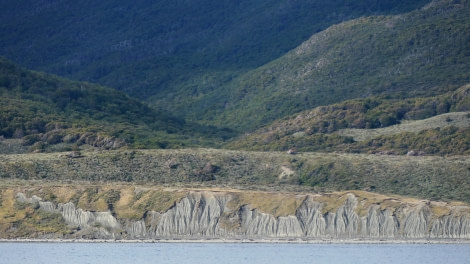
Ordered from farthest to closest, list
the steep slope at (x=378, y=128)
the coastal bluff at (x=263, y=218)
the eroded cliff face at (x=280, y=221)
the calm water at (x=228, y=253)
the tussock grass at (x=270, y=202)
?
1. the steep slope at (x=378, y=128)
2. the tussock grass at (x=270, y=202)
3. the eroded cliff face at (x=280, y=221)
4. the coastal bluff at (x=263, y=218)
5. the calm water at (x=228, y=253)

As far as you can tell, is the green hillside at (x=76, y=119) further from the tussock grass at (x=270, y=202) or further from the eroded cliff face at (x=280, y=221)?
the tussock grass at (x=270, y=202)

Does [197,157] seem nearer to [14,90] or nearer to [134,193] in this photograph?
[134,193]

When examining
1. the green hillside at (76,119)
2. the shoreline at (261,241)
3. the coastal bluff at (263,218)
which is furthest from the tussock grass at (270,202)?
the green hillside at (76,119)

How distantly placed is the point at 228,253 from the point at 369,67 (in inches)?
4152

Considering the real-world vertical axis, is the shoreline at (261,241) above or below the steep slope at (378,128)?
below

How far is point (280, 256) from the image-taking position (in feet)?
240

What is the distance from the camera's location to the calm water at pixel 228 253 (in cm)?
6956

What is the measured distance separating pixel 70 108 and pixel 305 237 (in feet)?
257

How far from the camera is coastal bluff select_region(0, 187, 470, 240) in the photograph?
85.7 metres

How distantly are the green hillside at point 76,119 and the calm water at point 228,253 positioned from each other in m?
50.0

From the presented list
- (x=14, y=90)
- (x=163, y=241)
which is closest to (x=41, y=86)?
(x=14, y=90)

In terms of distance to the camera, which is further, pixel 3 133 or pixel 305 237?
pixel 3 133

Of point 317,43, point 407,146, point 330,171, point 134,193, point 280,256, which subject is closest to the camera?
point 280,256

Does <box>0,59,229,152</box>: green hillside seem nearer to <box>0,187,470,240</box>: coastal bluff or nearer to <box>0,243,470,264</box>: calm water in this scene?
<box>0,187,470,240</box>: coastal bluff
